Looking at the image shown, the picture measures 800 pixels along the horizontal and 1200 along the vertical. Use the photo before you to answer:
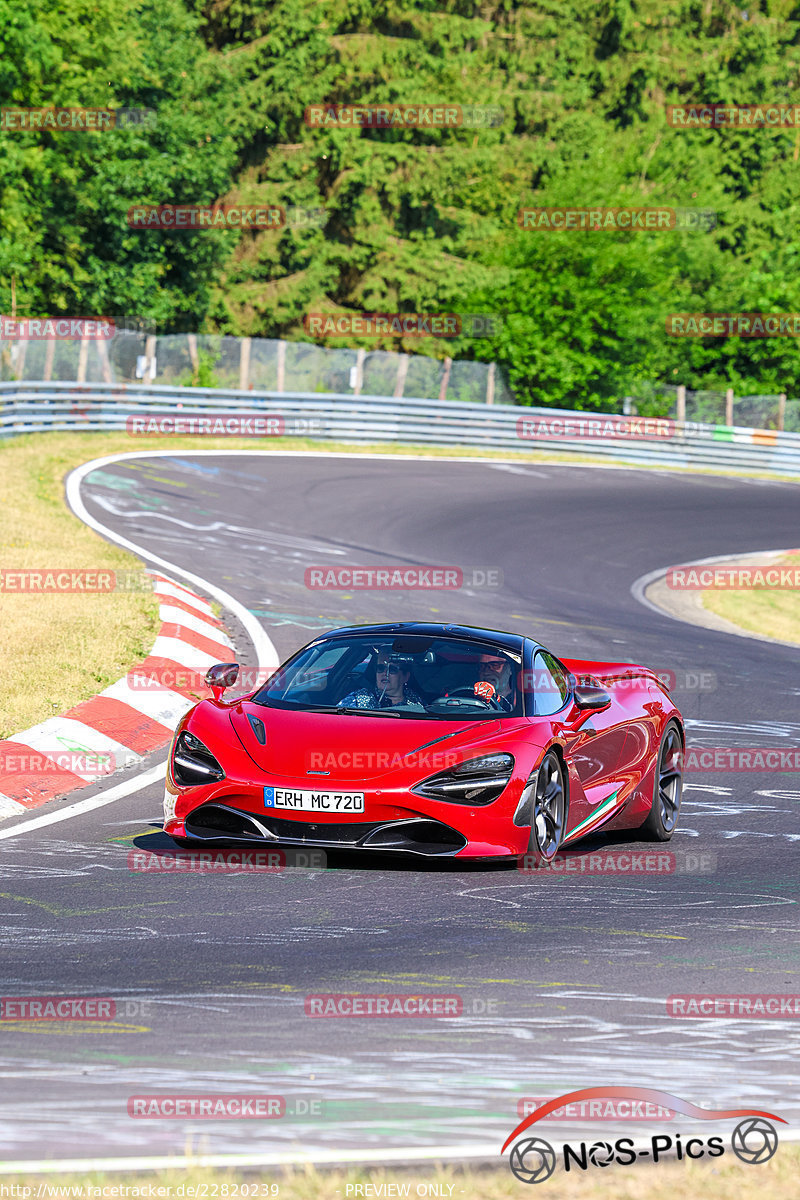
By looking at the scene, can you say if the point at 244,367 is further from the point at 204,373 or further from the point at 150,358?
the point at 150,358

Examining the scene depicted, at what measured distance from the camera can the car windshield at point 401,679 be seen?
8.80 meters

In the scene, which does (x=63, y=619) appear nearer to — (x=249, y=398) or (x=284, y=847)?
(x=284, y=847)

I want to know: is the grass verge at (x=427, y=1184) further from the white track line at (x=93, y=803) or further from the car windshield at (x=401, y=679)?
the white track line at (x=93, y=803)

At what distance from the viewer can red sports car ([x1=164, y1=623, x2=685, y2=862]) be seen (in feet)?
26.1

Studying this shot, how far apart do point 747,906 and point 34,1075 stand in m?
3.94

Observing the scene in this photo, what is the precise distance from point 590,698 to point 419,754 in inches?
56.6

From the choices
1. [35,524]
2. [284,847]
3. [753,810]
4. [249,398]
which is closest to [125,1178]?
[284,847]

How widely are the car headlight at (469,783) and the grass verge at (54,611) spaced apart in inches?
150

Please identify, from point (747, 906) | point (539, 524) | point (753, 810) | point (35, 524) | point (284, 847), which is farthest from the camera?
point (539, 524)

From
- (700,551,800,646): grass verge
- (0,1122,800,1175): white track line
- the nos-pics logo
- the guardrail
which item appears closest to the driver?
the nos-pics logo

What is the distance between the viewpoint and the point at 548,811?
27.6 ft

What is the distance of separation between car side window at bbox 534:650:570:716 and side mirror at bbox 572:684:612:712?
103 mm

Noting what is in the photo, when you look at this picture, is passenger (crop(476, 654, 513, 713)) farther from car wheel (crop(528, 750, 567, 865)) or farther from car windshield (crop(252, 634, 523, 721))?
car wheel (crop(528, 750, 567, 865))

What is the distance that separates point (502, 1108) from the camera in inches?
177
